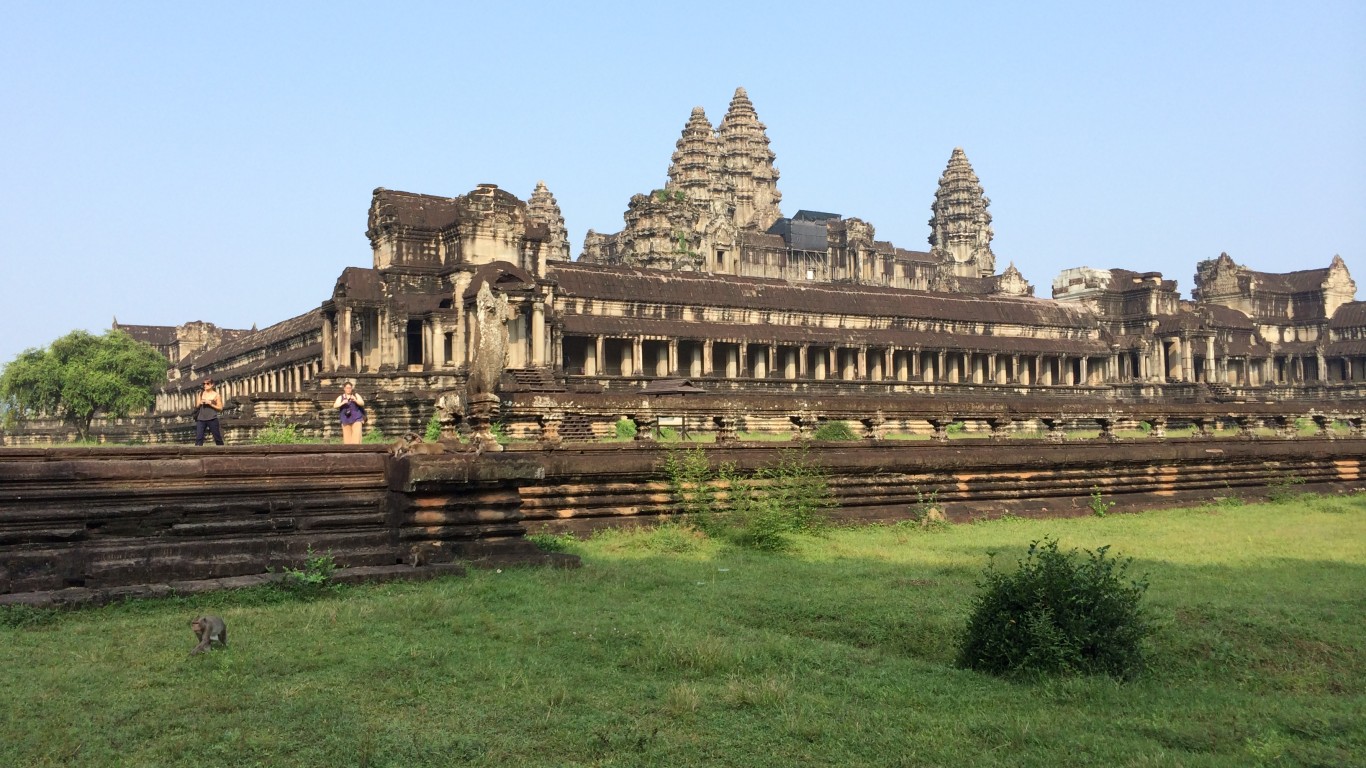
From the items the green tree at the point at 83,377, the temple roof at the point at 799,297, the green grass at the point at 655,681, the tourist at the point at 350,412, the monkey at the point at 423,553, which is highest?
the temple roof at the point at 799,297

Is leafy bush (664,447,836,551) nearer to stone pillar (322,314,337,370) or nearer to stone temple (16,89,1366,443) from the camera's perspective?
stone temple (16,89,1366,443)

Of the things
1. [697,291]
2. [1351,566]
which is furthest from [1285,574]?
[697,291]

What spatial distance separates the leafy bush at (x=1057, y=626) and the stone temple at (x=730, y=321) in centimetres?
1125

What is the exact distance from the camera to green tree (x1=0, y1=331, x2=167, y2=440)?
66.6m

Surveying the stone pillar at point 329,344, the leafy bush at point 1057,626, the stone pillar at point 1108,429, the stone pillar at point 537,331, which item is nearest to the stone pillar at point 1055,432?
the stone pillar at point 1108,429

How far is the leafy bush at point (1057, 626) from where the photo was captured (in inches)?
305

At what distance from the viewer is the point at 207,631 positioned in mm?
7766

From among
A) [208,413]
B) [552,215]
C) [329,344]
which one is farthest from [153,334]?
[208,413]

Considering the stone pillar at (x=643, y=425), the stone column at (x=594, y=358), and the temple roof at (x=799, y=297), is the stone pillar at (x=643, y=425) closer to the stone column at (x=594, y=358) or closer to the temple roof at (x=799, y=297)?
the stone column at (x=594, y=358)

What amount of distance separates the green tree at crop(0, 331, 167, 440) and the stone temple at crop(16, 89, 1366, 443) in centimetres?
286

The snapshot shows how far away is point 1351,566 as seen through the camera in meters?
13.1

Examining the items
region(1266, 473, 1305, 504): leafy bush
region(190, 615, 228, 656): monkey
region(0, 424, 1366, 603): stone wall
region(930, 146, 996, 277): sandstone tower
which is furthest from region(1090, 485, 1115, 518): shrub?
region(930, 146, 996, 277): sandstone tower

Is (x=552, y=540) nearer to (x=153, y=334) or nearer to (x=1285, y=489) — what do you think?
(x=1285, y=489)

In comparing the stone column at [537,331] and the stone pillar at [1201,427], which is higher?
the stone column at [537,331]
